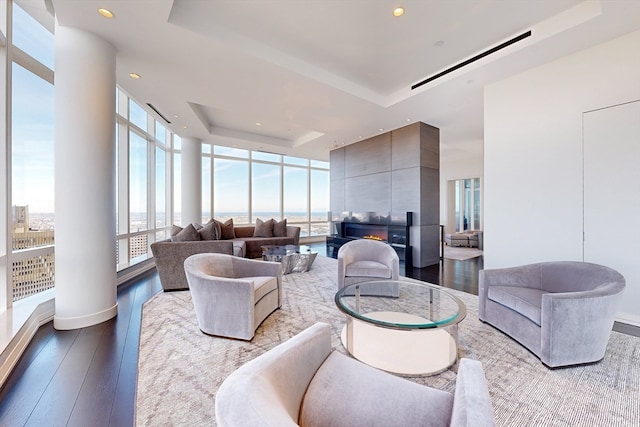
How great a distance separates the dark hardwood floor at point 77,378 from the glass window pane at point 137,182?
2730mm

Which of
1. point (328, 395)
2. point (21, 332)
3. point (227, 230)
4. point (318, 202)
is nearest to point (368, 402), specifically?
point (328, 395)

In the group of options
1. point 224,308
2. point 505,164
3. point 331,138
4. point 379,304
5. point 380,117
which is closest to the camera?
point 224,308

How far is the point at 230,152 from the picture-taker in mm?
8242

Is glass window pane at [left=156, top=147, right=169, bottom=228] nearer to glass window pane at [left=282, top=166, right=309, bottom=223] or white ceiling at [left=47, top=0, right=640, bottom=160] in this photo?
white ceiling at [left=47, top=0, right=640, bottom=160]

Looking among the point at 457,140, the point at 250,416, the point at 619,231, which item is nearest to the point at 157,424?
the point at 250,416

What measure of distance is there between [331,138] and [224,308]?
5587 mm

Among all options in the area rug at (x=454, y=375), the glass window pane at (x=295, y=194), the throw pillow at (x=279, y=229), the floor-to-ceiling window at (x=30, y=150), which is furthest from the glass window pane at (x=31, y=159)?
the glass window pane at (x=295, y=194)

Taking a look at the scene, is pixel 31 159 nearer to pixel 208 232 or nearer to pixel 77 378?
pixel 208 232

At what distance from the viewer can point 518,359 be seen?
2.07 m

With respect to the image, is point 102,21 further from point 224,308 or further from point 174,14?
point 224,308

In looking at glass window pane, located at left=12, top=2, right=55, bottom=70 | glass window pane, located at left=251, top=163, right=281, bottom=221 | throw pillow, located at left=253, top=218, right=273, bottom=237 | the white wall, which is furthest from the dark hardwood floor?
glass window pane, located at left=251, top=163, right=281, bottom=221

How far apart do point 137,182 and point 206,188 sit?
259 cm

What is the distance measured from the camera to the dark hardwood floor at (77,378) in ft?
5.12

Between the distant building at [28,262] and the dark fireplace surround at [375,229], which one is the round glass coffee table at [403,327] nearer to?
the dark fireplace surround at [375,229]
